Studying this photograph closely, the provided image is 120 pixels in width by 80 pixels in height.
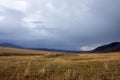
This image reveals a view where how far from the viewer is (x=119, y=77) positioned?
1461 centimetres

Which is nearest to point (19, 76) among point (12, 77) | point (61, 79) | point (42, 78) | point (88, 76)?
point (12, 77)

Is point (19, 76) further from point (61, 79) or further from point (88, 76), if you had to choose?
point (88, 76)

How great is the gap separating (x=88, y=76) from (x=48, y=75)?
86.4 inches

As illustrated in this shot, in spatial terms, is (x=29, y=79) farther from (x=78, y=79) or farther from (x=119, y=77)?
(x=119, y=77)

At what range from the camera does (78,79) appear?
13.7 meters

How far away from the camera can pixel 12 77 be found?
48.4 feet

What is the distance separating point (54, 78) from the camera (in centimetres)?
1416

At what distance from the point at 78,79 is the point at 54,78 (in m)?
1.28

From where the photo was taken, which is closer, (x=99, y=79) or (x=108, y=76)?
(x=99, y=79)

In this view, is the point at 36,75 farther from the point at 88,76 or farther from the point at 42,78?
the point at 88,76

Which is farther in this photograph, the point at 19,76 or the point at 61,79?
the point at 19,76

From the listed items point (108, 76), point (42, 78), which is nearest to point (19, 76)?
point (42, 78)

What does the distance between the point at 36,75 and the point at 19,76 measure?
3.01ft

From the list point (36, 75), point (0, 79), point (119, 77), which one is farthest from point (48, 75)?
point (119, 77)
